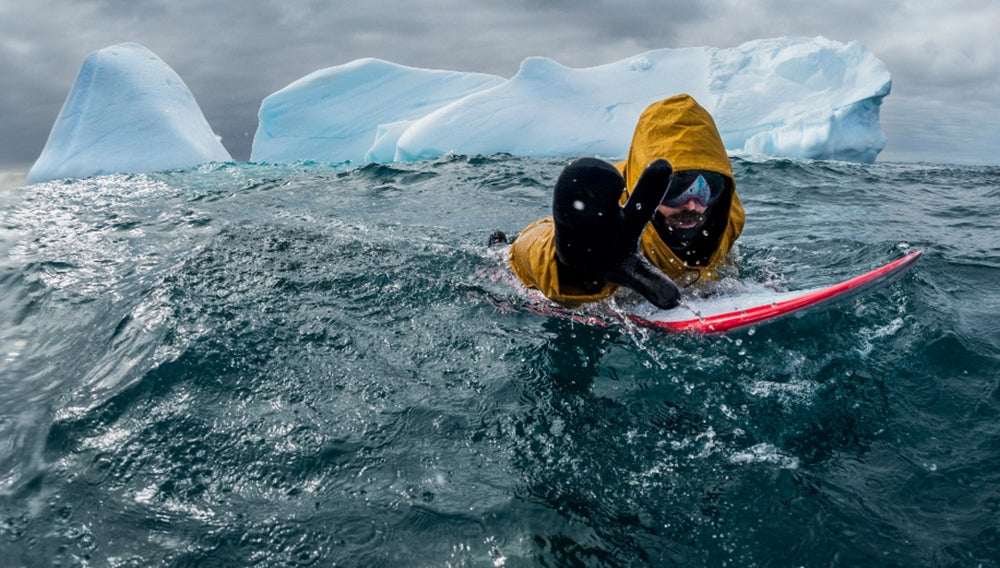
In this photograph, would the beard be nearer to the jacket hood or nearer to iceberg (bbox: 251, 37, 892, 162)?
the jacket hood

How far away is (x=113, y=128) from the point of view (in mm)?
17234

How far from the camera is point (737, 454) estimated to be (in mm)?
2264

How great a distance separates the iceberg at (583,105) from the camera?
57.7 feet

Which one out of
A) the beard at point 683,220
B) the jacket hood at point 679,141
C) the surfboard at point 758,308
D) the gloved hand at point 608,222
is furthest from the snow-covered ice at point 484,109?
the gloved hand at point 608,222

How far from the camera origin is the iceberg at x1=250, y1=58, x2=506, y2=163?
20.8 metres

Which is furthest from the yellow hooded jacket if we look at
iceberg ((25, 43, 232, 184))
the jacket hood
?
iceberg ((25, 43, 232, 184))

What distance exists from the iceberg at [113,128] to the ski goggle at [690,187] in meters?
18.0

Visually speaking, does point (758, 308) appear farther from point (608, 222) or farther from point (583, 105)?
point (583, 105)

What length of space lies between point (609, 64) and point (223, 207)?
54.4 ft

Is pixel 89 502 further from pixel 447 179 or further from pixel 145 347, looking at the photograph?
pixel 447 179

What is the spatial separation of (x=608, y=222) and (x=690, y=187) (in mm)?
1024

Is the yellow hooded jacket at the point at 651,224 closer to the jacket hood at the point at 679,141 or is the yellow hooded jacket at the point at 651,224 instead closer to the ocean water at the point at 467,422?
the jacket hood at the point at 679,141

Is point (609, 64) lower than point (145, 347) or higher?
higher

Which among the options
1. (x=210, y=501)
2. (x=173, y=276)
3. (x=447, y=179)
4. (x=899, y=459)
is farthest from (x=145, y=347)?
(x=447, y=179)
